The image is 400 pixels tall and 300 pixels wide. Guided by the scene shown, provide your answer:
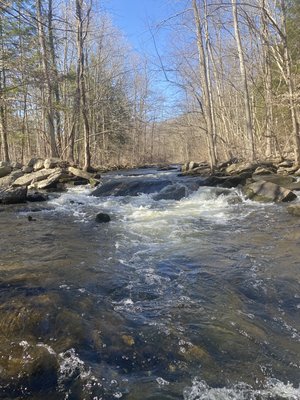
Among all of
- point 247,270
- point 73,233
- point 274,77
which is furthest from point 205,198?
point 274,77

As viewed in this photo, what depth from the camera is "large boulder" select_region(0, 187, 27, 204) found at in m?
12.1

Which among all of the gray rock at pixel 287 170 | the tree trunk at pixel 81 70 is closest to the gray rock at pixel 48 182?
the tree trunk at pixel 81 70

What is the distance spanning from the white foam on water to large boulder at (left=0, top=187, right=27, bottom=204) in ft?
34.0

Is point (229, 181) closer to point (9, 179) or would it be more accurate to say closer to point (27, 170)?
point (9, 179)

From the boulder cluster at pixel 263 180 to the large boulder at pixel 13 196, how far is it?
619 centimetres

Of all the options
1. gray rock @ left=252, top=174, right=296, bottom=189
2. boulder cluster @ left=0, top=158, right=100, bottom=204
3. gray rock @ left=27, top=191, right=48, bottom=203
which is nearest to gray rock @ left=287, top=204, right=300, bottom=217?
gray rock @ left=252, top=174, right=296, bottom=189

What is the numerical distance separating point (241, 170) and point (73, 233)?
28.6ft

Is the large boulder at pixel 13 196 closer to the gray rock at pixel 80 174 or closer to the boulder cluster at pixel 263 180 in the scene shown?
the gray rock at pixel 80 174

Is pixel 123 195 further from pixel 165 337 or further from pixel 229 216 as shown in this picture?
pixel 165 337

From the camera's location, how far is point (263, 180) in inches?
493

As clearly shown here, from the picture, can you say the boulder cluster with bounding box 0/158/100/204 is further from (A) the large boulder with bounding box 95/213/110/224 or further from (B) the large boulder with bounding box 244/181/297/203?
(B) the large boulder with bounding box 244/181/297/203

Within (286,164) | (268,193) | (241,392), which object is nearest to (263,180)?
(268,193)

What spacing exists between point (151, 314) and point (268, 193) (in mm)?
7919

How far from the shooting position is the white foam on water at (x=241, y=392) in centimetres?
278
